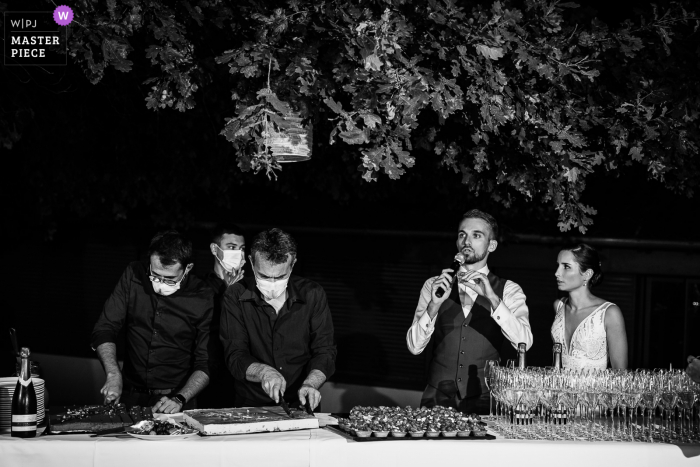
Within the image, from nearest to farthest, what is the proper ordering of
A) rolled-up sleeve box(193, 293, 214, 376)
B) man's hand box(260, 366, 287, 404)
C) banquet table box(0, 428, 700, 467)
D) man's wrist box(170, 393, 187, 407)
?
1. banquet table box(0, 428, 700, 467)
2. man's hand box(260, 366, 287, 404)
3. man's wrist box(170, 393, 187, 407)
4. rolled-up sleeve box(193, 293, 214, 376)

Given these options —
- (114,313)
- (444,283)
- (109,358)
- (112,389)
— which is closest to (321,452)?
(444,283)

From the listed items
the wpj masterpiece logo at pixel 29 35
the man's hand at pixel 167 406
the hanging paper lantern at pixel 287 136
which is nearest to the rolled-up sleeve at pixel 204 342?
the man's hand at pixel 167 406

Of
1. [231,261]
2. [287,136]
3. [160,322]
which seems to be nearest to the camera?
[287,136]

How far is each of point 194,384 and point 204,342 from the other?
32 cm

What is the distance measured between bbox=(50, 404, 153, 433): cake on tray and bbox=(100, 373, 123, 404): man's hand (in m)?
0.21

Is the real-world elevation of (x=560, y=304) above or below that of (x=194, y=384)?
above

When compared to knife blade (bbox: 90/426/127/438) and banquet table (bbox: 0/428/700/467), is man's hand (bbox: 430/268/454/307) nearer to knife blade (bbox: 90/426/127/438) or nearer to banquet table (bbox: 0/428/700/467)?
banquet table (bbox: 0/428/700/467)

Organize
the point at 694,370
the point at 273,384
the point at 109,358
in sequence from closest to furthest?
1. the point at 694,370
2. the point at 273,384
3. the point at 109,358

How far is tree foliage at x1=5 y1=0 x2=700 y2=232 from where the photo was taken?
4.15 meters

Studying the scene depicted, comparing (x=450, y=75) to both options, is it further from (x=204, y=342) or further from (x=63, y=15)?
(x=63, y=15)

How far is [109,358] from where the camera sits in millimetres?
4410

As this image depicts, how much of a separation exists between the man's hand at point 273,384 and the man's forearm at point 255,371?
0.02 m

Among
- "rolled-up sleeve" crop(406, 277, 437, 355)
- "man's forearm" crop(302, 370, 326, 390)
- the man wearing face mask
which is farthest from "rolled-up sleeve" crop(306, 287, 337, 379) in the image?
"rolled-up sleeve" crop(406, 277, 437, 355)

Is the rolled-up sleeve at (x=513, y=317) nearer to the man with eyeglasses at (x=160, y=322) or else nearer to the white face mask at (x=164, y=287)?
the man with eyeglasses at (x=160, y=322)
